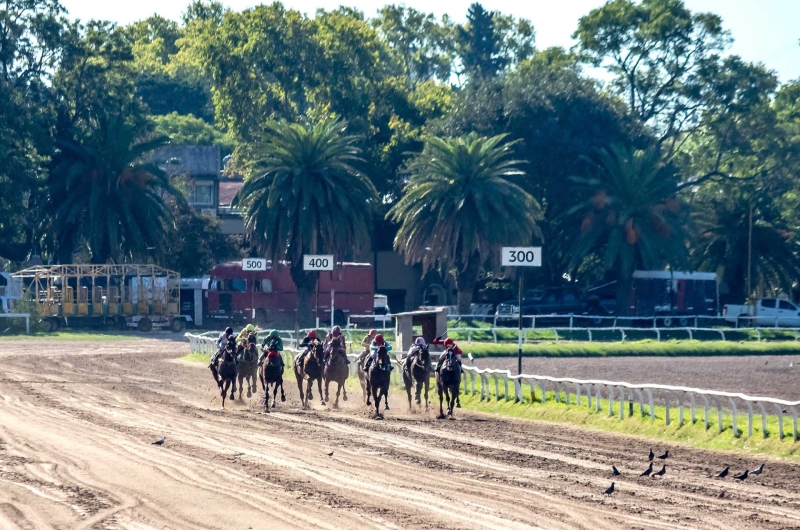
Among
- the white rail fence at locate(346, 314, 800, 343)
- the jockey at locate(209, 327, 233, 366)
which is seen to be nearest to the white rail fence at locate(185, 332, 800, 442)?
the jockey at locate(209, 327, 233, 366)

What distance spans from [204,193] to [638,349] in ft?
159

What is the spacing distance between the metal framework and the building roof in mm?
31481

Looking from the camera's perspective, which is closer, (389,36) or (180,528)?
(180,528)

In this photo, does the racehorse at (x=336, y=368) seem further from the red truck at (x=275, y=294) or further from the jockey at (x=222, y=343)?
the red truck at (x=275, y=294)

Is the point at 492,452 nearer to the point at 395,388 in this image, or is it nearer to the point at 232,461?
the point at 232,461

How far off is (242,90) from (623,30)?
76.8 ft

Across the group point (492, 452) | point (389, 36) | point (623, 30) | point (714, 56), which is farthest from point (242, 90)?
point (492, 452)

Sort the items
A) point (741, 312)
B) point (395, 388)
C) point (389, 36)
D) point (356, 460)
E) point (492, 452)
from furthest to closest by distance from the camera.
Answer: point (389, 36), point (741, 312), point (395, 388), point (492, 452), point (356, 460)

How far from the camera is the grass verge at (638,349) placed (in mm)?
40312

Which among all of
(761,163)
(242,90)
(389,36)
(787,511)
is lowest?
(787,511)

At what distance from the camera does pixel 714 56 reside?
2879 inches

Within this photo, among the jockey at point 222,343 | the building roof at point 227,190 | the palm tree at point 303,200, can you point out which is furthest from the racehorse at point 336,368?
the building roof at point 227,190

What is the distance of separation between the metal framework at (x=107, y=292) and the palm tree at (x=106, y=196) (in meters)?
3.33

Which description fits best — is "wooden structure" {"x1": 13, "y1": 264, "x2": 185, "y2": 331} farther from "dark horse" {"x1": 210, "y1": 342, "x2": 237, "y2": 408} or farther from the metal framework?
"dark horse" {"x1": 210, "y1": 342, "x2": 237, "y2": 408}
